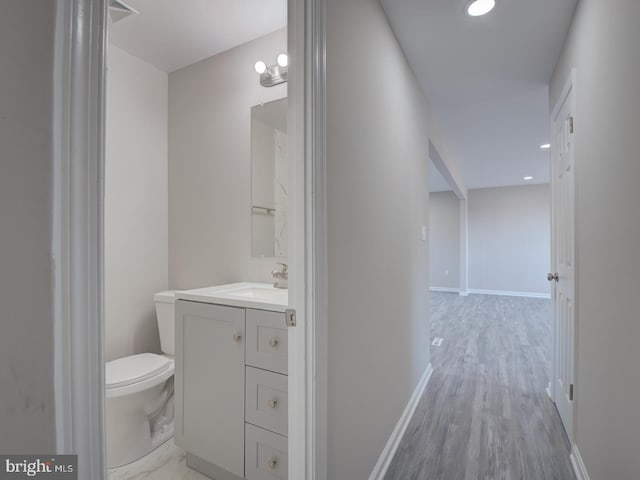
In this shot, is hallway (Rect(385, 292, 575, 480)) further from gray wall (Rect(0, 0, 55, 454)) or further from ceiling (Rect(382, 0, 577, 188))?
ceiling (Rect(382, 0, 577, 188))

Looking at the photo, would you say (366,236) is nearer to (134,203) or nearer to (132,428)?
(132,428)

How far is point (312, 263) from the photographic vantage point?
3.53ft

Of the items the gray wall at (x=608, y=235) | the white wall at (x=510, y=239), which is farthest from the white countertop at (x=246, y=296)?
the white wall at (x=510, y=239)

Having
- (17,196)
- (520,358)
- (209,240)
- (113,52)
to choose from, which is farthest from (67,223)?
(520,358)

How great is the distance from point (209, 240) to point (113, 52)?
1.39 m

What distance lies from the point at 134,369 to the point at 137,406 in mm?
197

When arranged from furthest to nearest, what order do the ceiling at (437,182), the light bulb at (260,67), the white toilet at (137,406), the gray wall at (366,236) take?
1. the ceiling at (437,182)
2. the light bulb at (260,67)
3. the white toilet at (137,406)
4. the gray wall at (366,236)

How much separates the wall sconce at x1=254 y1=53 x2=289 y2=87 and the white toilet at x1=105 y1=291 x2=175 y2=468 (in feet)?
5.96

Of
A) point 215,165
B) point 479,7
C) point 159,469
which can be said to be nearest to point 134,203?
point 215,165

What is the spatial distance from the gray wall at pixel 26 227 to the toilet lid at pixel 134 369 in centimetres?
148

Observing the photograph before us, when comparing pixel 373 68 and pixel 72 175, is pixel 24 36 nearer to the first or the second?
pixel 72 175

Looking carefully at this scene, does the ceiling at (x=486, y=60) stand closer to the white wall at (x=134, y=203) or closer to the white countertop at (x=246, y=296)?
the white countertop at (x=246, y=296)

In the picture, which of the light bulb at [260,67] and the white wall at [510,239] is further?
the white wall at [510,239]

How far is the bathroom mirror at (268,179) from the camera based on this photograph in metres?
2.04
